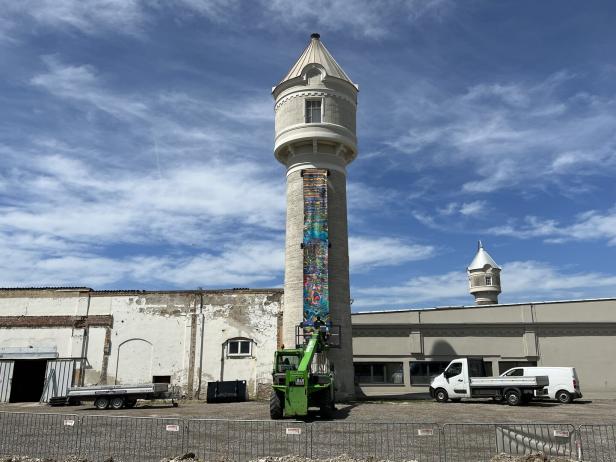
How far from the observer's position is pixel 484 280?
58.7m

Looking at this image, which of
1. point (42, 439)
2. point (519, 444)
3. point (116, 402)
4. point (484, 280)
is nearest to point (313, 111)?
point (116, 402)

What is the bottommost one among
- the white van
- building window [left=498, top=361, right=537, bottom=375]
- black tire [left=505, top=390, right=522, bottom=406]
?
black tire [left=505, top=390, right=522, bottom=406]

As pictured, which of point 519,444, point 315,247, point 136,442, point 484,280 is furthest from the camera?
point 484,280

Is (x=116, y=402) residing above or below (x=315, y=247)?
below

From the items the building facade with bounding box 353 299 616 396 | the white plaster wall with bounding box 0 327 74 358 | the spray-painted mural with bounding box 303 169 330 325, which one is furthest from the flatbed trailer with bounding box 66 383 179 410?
the building facade with bounding box 353 299 616 396

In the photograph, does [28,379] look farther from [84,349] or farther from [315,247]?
[315,247]

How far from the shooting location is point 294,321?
28984 millimetres

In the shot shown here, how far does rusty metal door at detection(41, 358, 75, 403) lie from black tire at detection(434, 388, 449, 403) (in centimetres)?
2098

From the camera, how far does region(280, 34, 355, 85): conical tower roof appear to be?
31891 mm

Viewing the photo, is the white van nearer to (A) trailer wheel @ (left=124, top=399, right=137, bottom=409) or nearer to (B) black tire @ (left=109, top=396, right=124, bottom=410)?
(A) trailer wheel @ (left=124, top=399, right=137, bottom=409)

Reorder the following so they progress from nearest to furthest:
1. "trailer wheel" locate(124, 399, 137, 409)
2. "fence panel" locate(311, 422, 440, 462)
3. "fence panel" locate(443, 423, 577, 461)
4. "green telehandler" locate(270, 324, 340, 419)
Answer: "fence panel" locate(443, 423, 577, 461) < "fence panel" locate(311, 422, 440, 462) < "green telehandler" locate(270, 324, 340, 419) < "trailer wheel" locate(124, 399, 137, 409)

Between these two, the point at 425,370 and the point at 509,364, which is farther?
the point at 509,364

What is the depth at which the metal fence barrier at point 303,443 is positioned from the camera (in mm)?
11461

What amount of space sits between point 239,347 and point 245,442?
1864cm
